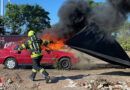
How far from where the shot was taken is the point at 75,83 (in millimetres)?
5488

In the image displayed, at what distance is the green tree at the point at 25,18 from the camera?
27062 millimetres

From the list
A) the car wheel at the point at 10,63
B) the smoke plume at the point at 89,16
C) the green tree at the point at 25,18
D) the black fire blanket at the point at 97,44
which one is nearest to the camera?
the black fire blanket at the point at 97,44

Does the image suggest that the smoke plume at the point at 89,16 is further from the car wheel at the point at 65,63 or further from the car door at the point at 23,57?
the car door at the point at 23,57

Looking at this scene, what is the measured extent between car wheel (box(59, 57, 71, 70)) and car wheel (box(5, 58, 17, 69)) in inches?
94.0

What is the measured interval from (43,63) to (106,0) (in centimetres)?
443

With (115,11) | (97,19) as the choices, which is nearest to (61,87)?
(97,19)

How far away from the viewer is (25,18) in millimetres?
27891

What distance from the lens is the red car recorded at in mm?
8297

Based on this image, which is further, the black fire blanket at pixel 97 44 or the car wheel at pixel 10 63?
the car wheel at pixel 10 63

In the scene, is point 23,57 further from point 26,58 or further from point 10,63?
point 10,63

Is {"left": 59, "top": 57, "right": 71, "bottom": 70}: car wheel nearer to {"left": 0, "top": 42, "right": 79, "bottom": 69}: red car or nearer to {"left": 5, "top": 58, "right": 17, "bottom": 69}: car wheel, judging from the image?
{"left": 0, "top": 42, "right": 79, "bottom": 69}: red car

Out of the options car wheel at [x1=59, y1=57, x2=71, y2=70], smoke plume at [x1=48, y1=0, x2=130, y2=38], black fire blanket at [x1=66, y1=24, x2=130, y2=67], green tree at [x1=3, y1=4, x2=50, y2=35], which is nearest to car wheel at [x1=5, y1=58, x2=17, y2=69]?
car wheel at [x1=59, y1=57, x2=71, y2=70]

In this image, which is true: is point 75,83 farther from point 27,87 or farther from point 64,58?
point 64,58

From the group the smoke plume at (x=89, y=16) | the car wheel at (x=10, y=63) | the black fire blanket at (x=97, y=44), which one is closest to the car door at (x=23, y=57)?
the car wheel at (x=10, y=63)
